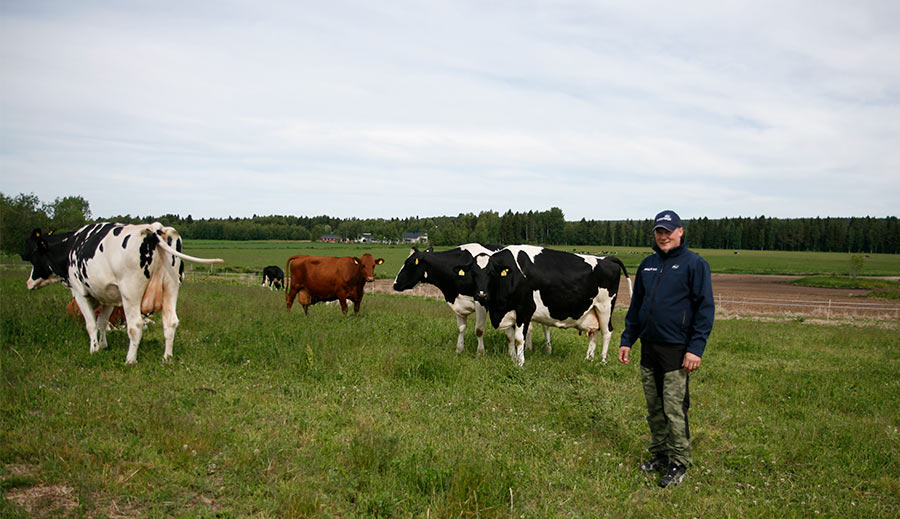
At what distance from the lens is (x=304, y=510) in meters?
4.07

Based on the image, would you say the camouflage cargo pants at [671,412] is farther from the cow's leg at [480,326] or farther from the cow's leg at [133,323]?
the cow's leg at [133,323]

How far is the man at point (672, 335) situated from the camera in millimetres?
5117

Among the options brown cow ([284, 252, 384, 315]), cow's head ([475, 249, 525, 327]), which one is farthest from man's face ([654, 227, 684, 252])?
brown cow ([284, 252, 384, 315])

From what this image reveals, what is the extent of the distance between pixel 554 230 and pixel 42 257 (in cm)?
11264

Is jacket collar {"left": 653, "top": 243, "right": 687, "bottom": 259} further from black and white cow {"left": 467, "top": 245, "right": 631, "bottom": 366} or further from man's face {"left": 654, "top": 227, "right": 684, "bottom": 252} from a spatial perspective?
black and white cow {"left": 467, "top": 245, "right": 631, "bottom": 366}

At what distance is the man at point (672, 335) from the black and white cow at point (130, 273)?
6.04m

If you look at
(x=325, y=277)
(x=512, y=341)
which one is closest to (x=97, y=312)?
(x=325, y=277)

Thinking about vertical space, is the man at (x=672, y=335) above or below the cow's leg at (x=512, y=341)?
above

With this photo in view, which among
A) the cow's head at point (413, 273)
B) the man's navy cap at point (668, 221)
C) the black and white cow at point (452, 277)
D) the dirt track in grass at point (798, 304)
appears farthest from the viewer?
the dirt track in grass at point (798, 304)

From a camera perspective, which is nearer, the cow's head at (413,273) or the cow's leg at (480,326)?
the cow's leg at (480,326)

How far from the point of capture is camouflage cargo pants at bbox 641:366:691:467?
5145 millimetres

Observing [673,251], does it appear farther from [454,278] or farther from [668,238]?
[454,278]

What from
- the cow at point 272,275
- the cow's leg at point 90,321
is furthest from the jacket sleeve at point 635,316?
the cow at point 272,275

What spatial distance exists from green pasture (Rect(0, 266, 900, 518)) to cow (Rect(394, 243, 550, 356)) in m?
1.27
